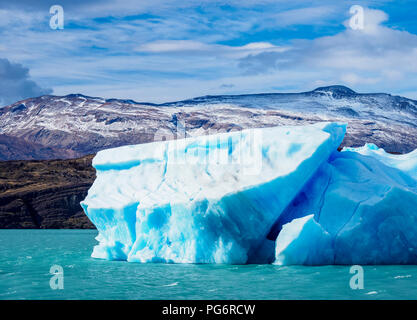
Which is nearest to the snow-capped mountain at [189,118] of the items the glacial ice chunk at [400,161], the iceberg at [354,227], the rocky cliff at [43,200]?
the rocky cliff at [43,200]

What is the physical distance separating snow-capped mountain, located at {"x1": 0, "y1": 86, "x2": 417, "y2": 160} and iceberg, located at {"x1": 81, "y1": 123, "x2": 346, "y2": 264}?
240 ft

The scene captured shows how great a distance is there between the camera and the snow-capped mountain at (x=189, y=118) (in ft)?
384

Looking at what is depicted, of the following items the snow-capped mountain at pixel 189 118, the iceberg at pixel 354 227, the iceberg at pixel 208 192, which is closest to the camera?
the iceberg at pixel 354 227

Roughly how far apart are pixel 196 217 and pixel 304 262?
106 inches

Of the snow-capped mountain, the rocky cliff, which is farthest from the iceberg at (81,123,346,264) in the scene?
the snow-capped mountain

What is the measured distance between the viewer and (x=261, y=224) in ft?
45.2

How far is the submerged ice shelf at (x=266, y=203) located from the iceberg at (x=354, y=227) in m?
0.02

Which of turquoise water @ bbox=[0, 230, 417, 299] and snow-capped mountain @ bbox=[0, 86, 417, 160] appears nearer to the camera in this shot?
turquoise water @ bbox=[0, 230, 417, 299]

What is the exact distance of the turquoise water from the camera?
1031 cm

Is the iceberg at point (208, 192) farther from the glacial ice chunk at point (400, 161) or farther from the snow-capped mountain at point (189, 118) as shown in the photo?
the snow-capped mountain at point (189, 118)

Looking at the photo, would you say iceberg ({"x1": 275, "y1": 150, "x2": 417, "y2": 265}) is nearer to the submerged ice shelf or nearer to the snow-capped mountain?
the submerged ice shelf

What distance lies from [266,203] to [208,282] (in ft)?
9.36

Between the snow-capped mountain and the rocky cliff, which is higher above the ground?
the snow-capped mountain
